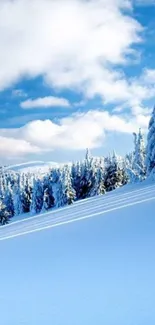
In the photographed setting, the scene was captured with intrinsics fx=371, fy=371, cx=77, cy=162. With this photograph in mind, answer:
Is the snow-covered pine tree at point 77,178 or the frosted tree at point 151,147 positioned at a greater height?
the snow-covered pine tree at point 77,178

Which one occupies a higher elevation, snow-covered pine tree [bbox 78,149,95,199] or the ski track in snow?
snow-covered pine tree [bbox 78,149,95,199]

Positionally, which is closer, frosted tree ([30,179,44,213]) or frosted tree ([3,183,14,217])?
frosted tree ([30,179,44,213])

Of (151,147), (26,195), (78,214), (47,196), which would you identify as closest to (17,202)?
(26,195)

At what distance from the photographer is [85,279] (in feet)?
19.4

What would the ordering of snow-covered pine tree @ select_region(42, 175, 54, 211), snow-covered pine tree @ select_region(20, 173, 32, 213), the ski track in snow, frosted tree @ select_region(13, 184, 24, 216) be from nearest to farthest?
the ski track in snow < snow-covered pine tree @ select_region(42, 175, 54, 211) < frosted tree @ select_region(13, 184, 24, 216) < snow-covered pine tree @ select_region(20, 173, 32, 213)

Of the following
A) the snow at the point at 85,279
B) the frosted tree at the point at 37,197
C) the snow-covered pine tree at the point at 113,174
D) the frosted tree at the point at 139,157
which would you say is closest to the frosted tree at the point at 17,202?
the frosted tree at the point at 37,197

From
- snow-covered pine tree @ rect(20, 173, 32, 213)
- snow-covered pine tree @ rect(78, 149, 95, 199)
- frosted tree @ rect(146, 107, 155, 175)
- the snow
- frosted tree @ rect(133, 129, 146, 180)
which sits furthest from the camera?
snow-covered pine tree @ rect(20, 173, 32, 213)

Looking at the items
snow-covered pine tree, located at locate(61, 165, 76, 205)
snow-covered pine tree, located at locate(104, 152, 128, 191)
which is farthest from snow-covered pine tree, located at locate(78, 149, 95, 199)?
snow-covered pine tree, located at locate(61, 165, 76, 205)

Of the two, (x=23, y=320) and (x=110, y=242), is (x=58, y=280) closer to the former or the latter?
(x=23, y=320)

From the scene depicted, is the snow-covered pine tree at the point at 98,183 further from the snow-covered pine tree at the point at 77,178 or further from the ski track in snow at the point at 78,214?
the ski track in snow at the point at 78,214

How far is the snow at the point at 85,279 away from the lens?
4.45 m

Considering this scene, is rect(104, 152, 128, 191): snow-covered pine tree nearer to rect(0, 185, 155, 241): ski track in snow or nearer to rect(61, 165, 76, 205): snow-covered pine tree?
rect(61, 165, 76, 205): snow-covered pine tree

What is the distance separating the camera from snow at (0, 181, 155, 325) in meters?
4.45

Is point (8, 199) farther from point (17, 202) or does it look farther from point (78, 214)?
point (78, 214)
